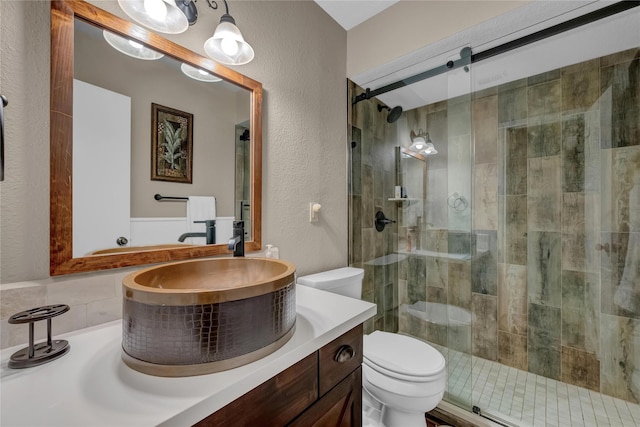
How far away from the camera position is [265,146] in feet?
4.45

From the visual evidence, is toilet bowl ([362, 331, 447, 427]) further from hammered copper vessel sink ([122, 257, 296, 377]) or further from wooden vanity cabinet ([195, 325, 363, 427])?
hammered copper vessel sink ([122, 257, 296, 377])

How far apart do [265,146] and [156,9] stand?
635 millimetres

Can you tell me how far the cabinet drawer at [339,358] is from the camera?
0.74 meters

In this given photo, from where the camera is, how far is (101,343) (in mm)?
696

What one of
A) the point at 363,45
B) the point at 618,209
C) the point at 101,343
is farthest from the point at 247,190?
the point at 618,209

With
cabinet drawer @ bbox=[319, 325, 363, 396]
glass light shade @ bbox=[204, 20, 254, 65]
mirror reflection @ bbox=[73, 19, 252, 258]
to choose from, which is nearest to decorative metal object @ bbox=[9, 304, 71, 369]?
mirror reflection @ bbox=[73, 19, 252, 258]

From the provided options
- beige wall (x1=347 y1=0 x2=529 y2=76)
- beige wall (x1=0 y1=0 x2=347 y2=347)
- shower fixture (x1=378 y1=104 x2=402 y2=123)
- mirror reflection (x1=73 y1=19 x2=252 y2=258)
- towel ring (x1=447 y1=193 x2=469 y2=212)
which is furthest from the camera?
shower fixture (x1=378 y1=104 x2=402 y2=123)

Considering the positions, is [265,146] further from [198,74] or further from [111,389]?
[111,389]

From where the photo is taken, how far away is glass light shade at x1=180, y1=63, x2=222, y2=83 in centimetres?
107

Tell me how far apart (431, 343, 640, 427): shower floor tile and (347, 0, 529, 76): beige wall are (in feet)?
6.37

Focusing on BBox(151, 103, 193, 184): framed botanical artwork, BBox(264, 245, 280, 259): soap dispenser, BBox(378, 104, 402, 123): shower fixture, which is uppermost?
BBox(378, 104, 402, 123): shower fixture

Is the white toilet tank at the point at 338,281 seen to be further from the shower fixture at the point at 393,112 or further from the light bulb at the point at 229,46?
the shower fixture at the point at 393,112

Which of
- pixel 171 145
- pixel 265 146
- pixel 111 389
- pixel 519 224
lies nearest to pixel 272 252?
pixel 265 146

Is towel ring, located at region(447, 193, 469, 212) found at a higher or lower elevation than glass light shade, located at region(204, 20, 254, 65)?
lower
